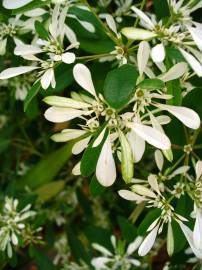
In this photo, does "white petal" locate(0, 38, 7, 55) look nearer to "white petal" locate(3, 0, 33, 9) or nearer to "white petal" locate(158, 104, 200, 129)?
"white petal" locate(3, 0, 33, 9)

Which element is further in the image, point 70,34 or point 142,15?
point 70,34

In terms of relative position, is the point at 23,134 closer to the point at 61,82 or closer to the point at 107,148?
the point at 61,82

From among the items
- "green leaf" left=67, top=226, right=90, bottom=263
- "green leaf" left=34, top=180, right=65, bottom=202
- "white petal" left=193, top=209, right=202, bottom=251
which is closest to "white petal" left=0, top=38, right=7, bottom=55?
"white petal" left=193, top=209, right=202, bottom=251

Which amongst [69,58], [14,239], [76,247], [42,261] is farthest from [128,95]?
[76,247]

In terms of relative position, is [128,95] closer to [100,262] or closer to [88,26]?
[88,26]

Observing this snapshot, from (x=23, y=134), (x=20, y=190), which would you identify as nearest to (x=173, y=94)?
(x=20, y=190)

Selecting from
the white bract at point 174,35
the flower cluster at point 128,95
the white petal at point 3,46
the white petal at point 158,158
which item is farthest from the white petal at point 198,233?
the white petal at point 3,46
